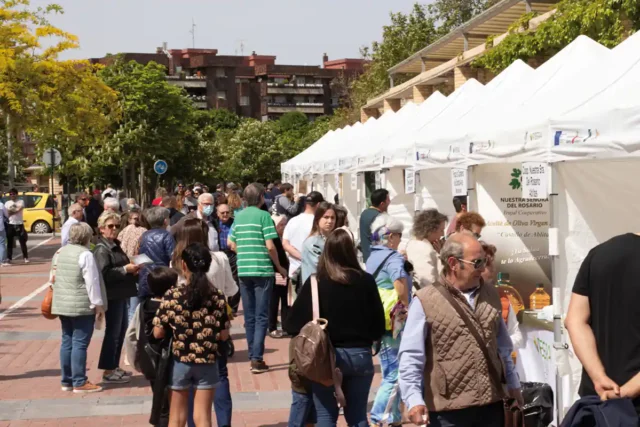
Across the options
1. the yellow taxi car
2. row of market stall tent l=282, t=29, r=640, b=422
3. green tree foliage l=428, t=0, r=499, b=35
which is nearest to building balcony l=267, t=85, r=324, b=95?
green tree foliage l=428, t=0, r=499, b=35

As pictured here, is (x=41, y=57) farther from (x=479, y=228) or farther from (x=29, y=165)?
(x=29, y=165)

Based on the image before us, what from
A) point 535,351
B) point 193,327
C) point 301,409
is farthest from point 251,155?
point 301,409

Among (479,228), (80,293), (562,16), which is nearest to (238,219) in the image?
(80,293)

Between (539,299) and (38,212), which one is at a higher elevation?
(38,212)

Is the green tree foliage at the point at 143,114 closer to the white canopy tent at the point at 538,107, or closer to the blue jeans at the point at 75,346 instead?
the blue jeans at the point at 75,346

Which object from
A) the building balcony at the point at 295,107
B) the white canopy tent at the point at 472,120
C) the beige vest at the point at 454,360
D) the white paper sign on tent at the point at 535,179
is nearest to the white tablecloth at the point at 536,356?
the white paper sign on tent at the point at 535,179

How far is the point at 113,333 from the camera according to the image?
10.1 meters

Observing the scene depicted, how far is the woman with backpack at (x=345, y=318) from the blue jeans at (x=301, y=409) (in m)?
0.20

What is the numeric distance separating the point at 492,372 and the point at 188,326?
7.65 feet

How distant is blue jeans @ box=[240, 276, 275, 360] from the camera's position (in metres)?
10.1

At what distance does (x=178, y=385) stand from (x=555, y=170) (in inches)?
120

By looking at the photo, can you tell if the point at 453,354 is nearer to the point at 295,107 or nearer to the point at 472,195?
the point at 472,195

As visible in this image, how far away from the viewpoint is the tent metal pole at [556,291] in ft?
23.2

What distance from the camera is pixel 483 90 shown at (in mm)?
12305
